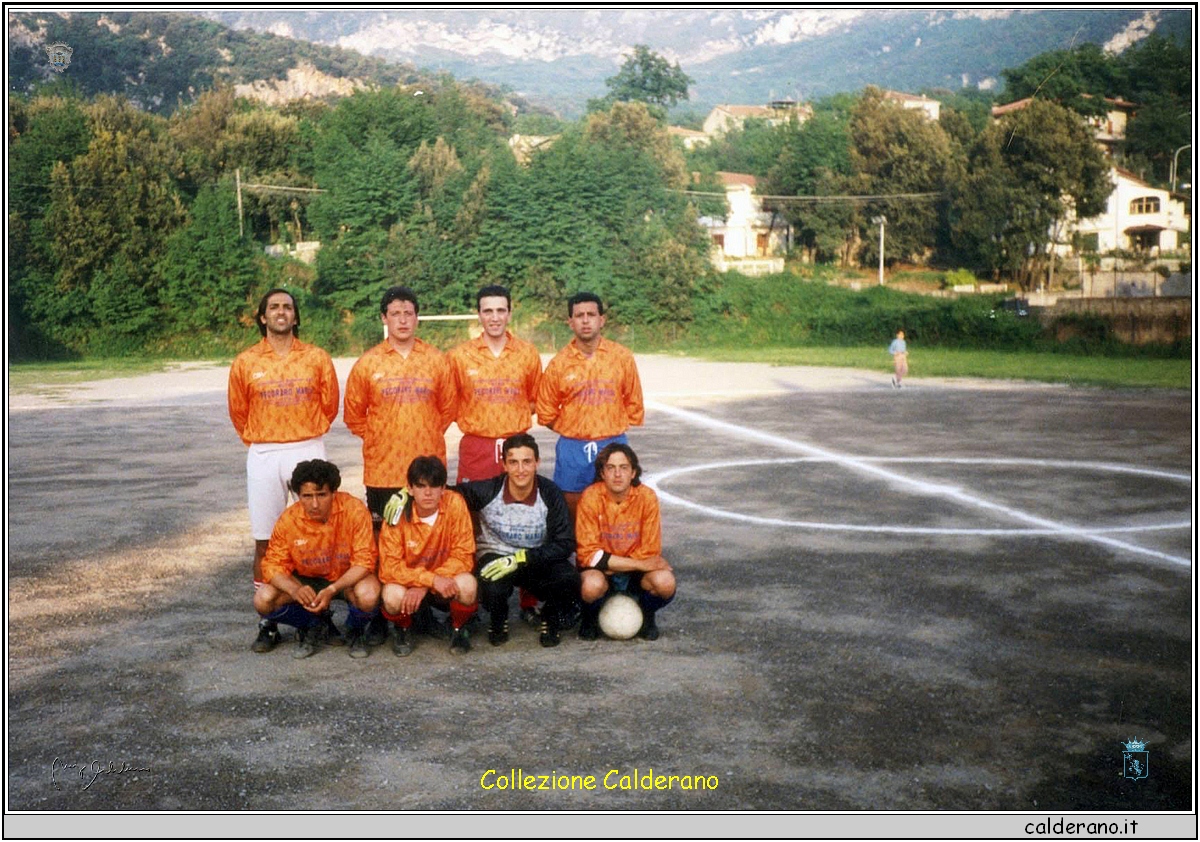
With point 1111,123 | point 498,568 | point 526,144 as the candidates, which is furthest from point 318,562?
point 526,144

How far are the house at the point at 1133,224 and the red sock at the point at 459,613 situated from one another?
34512 mm

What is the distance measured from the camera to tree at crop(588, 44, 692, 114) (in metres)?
67.4

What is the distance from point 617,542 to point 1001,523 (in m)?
4.53

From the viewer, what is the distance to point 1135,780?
4500mm

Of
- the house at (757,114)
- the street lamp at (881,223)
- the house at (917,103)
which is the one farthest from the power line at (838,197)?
the house at (757,114)

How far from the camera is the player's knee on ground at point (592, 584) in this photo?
6.27 m

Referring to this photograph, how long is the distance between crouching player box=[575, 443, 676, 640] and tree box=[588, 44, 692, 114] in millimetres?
62592

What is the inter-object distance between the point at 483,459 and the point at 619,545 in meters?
0.96

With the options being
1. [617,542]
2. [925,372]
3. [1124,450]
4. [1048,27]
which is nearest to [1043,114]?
[1048,27]

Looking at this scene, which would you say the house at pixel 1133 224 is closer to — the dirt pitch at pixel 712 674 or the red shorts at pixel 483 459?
the dirt pitch at pixel 712 674

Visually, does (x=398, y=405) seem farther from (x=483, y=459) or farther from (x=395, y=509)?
(x=395, y=509)

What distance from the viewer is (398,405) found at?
6.70 m

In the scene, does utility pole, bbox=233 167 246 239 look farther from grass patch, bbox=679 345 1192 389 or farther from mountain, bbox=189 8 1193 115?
grass patch, bbox=679 345 1192 389
